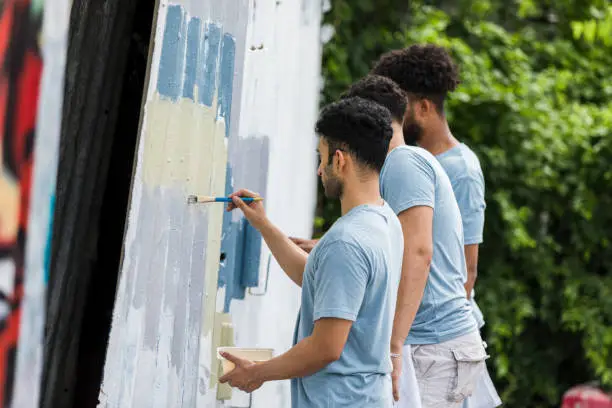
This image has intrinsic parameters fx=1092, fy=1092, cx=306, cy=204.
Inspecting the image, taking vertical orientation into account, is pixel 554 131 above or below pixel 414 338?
above

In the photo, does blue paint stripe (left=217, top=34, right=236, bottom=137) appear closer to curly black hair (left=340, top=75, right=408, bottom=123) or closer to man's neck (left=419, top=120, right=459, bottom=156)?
curly black hair (left=340, top=75, right=408, bottom=123)

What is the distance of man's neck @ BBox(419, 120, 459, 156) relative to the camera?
3996 mm

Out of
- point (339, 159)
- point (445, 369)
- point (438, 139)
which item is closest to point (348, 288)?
point (339, 159)

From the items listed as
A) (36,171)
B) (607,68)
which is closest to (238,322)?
(36,171)

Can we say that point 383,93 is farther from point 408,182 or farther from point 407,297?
point 407,297

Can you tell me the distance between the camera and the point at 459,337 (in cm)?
368

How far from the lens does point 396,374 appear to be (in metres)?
3.47

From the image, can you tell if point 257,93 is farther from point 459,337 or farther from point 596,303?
point 596,303

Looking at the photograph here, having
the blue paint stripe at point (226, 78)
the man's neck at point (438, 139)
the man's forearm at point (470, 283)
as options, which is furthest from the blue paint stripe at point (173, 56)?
the man's forearm at point (470, 283)

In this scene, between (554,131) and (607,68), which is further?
(607,68)

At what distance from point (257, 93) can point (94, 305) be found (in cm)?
111

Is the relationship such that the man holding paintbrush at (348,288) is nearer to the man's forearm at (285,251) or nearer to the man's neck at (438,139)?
the man's forearm at (285,251)

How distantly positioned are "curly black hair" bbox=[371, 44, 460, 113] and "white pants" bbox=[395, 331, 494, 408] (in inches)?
34.9

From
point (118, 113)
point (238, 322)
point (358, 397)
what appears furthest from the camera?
point (238, 322)
